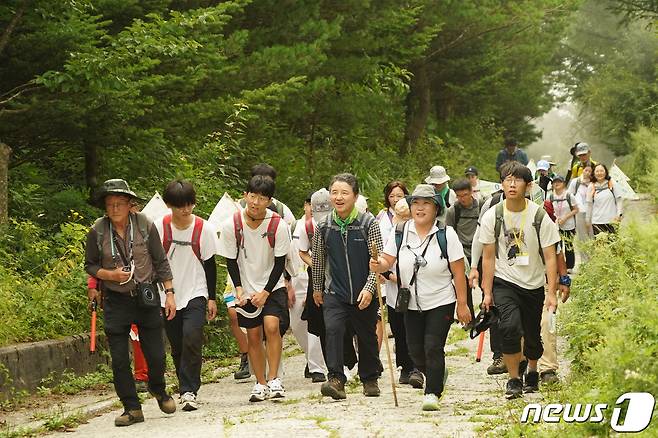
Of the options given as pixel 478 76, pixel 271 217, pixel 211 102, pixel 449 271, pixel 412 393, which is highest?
pixel 478 76

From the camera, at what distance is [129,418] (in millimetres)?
9547

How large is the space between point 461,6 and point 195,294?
19165mm

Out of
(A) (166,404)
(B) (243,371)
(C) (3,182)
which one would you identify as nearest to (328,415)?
(A) (166,404)

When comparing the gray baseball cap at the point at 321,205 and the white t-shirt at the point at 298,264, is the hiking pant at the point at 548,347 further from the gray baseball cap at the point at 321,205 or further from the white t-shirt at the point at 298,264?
the white t-shirt at the point at 298,264

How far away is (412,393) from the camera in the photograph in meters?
10.7

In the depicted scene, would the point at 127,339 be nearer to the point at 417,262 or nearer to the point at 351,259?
the point at 351,259

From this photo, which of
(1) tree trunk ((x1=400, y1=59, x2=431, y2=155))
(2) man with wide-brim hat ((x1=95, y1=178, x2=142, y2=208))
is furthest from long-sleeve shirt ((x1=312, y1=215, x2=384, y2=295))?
(1) tree trunk ((x1=400, y1=59, x2=431, y2=155))

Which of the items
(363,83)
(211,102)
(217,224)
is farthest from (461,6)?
(217,224)

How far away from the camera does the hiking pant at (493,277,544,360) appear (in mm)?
9930

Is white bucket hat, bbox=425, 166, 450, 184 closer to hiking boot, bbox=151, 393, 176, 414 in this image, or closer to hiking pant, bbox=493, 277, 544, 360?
hiking pant, bbox=493, 277, 544, 360

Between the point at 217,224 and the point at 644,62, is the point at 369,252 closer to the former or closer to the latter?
the point at 217,224

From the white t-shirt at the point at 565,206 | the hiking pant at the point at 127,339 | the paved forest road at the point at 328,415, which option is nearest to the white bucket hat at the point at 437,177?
the paved forest road at the point at 328,415

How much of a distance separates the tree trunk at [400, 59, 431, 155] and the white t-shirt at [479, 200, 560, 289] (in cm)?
2273

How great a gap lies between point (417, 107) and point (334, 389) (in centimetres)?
2517
